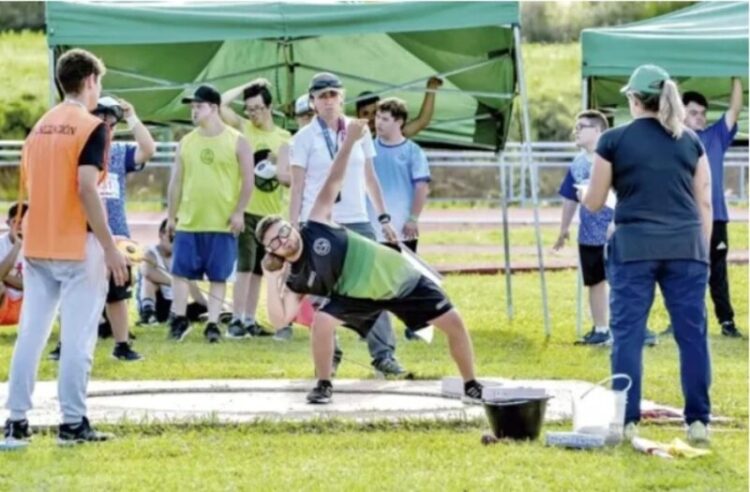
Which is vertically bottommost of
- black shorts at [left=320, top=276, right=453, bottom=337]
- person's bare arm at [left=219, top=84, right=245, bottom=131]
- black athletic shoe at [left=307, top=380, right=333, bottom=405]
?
black athletic shoe at [left=307, top=380, right=333, bottom=405]

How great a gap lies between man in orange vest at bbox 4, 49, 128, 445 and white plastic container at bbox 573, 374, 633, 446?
232cm

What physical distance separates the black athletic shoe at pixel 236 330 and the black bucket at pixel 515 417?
547 cm

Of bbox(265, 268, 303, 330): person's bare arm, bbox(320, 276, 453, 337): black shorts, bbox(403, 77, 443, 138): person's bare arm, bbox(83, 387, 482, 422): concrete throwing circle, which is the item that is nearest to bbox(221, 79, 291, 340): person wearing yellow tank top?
bbox(403, 77, 443, 138): person's bare arm

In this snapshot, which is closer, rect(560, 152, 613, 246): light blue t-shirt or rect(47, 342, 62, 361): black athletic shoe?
Answer: rect(47, 342, 62, 361): black athletic shoe

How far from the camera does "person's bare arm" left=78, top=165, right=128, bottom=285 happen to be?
30.6 ft

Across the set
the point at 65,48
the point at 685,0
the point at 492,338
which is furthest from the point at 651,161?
the point at 685,0

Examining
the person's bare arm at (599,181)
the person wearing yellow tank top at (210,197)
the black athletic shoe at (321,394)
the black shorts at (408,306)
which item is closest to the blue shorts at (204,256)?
the person wearing yellow tank top at (210,197)

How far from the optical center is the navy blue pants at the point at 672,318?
9.46 m

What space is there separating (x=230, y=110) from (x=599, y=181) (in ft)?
22.8

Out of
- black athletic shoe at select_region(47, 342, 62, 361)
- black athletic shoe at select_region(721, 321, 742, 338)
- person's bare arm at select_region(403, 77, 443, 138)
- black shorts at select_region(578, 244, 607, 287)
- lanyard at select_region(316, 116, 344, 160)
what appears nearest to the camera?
lanyard at select_region(316, 116, 344, 160)

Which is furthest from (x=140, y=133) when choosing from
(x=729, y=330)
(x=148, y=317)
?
(x=729, y=330)

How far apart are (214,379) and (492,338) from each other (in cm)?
343

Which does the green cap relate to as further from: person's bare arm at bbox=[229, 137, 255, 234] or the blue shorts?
the blue shorts

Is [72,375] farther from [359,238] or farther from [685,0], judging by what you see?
[685,0]
